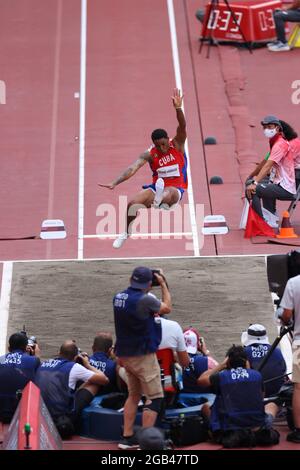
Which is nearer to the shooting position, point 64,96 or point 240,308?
point 240,308

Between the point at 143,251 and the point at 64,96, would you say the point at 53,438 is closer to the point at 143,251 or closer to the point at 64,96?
the point at 143,251

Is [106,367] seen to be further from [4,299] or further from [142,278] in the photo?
[4,299]

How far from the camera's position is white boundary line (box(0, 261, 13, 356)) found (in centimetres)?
1574

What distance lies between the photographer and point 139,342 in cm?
1178

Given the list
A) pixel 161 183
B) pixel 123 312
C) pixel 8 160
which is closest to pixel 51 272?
pixel 161 183

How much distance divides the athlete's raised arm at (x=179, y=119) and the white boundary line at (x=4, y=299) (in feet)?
10.2

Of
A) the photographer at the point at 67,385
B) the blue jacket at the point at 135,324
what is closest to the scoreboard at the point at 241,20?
the photographer at the point at 67,385

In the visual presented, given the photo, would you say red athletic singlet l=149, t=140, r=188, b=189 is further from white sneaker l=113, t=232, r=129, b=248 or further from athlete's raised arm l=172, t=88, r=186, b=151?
white sneaker l=113, t=232, r=129, b=248

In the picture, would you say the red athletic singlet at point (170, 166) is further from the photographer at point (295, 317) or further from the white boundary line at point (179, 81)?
the photographer at point (295, 317)

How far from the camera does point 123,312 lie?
11.7 m

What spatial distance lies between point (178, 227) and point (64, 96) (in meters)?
5.90

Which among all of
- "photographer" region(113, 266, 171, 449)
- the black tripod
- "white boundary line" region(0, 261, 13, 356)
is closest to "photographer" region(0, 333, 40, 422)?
"photographer" region(113, 266, 171, 449)

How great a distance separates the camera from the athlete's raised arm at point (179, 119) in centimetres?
1625
